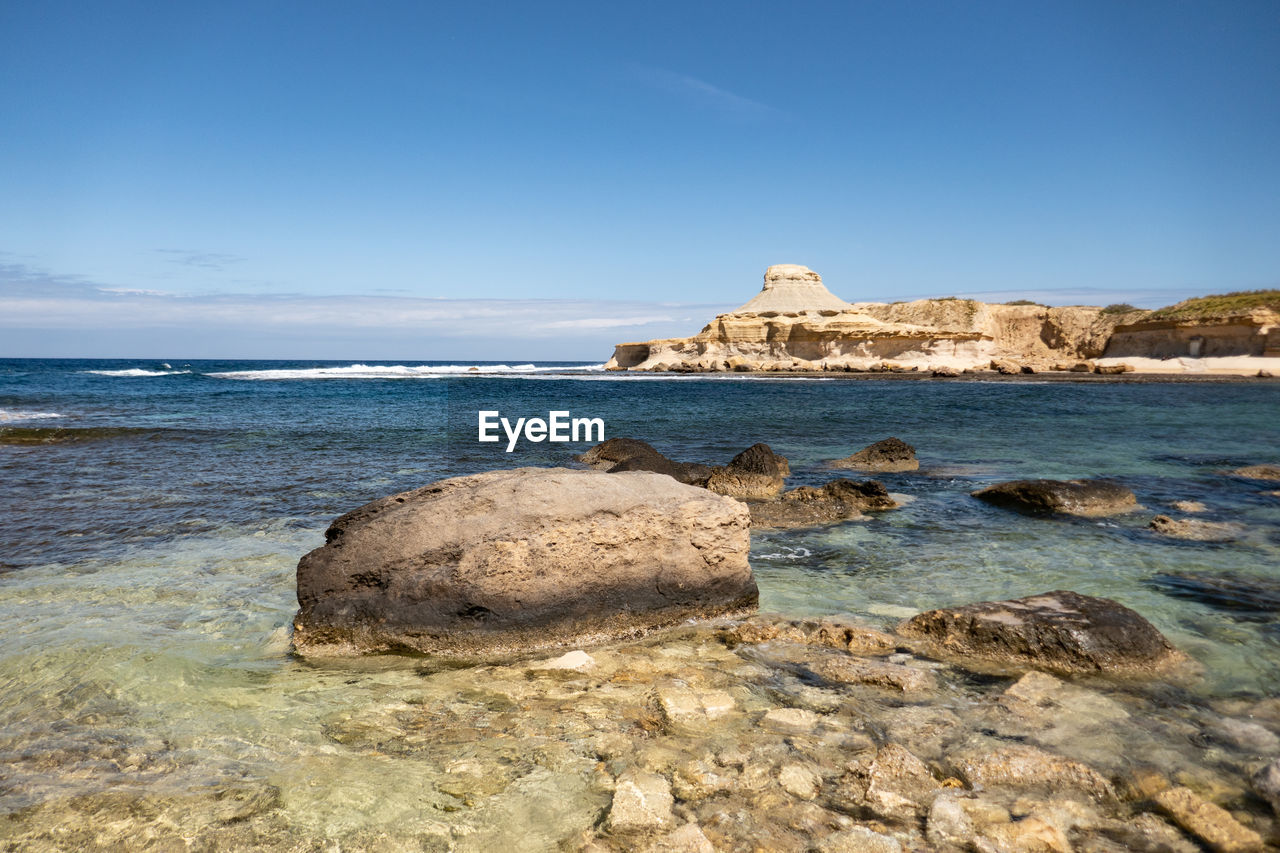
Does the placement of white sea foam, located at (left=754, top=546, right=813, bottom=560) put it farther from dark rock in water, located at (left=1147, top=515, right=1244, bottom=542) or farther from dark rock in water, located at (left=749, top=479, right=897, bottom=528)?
dark rock in water, located at (left=1147, top=515, right=1244, bottom=542)

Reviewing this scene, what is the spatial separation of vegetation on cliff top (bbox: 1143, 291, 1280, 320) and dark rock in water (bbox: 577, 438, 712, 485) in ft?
176

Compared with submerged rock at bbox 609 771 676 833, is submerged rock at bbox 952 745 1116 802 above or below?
below

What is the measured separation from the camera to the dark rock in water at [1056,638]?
4.08 meters

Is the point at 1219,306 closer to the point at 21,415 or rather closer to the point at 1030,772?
the point at 1030,772

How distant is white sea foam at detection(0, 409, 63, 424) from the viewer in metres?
18.9

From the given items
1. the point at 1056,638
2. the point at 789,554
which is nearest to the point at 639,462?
the point at 789,554

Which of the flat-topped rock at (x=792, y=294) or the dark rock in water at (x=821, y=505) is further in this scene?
the flat-topped rock at (x=792, y=294)

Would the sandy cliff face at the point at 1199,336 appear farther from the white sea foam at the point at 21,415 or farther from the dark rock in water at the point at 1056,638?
the white sea foam at the point at 21,415

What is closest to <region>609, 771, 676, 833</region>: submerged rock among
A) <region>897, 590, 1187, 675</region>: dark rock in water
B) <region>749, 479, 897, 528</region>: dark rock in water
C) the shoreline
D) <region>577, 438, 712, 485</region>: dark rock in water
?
<region>897, 590, 1187, 675</region>: dark rock in water

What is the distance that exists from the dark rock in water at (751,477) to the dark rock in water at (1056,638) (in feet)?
15.3

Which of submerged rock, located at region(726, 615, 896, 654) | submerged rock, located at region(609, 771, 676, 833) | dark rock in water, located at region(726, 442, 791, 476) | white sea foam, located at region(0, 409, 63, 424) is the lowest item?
submerged rock, located at region(726, 615, 896, 654)

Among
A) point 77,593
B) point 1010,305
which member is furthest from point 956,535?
point 1010,305

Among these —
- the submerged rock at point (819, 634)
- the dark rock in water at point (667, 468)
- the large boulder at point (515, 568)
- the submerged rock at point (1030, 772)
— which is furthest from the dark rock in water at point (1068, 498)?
the submerged rock at point (1030, 772)

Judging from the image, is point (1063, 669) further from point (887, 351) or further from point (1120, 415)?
point (887, 351)
